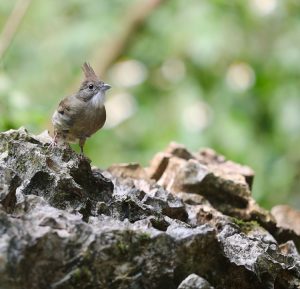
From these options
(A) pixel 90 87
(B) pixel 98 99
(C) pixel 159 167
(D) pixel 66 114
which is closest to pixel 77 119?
(D) pixel 66 114

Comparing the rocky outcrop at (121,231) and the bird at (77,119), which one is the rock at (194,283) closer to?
the rocky outcrop at (121,231)

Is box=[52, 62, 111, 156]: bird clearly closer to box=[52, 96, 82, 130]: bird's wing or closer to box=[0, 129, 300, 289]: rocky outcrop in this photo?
box=[52, 96, 82, 130]: bird's wing

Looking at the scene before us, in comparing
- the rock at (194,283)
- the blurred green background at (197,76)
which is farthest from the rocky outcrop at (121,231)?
the blurred green background at (197,76)

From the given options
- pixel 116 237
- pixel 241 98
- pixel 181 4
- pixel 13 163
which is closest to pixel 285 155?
pixel 241 98

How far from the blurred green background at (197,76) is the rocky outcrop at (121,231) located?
7.53 ft

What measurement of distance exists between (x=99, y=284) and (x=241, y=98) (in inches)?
174

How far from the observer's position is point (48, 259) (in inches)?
86.0

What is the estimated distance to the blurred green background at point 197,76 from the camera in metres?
6.36

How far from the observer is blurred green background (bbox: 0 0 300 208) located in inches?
250

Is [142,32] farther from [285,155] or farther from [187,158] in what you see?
[187,158]

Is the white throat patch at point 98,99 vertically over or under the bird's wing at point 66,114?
over

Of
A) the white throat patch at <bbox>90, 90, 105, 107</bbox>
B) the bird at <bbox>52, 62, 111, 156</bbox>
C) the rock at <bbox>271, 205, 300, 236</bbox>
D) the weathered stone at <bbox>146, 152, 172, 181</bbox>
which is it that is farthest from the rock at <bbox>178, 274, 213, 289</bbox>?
the white throat patch at <bbox>90, 90, 105, 107</bbox>

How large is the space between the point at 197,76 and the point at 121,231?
4.59 metres

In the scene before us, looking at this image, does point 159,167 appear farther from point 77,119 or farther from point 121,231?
point 121,231
